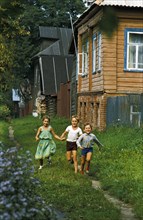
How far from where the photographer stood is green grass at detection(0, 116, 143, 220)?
8102 mm

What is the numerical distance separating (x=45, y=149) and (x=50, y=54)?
114 ft

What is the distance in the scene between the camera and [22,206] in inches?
198

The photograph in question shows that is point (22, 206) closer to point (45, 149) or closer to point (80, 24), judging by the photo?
point (45, 149)

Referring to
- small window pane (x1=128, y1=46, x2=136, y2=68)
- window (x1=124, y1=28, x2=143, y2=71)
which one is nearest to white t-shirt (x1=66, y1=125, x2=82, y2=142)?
window (x1=124, y1=28, x2=143, y2=71)

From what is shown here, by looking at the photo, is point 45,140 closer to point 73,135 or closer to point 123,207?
point 73,135

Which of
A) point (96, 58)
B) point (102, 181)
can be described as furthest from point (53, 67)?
point (102, 181)

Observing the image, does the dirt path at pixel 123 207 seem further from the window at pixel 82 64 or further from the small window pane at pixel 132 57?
the window at pixel 82 64

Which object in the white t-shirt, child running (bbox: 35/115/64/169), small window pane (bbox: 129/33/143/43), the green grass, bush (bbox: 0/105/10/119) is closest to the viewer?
the green grass

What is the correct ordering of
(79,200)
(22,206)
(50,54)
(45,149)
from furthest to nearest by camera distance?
(50,54)
(45,149)
(79,200)
(22,206)

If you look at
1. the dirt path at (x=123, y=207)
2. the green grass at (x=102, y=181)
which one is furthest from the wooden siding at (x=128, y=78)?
the dirt path at (x=123, y=207)

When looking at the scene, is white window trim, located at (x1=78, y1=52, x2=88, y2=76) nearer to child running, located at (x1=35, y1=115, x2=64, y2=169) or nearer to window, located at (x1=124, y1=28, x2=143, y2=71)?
window, located at (x1=124, y1=28, x2=143, y2=71)

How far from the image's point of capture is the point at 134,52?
21.1 m

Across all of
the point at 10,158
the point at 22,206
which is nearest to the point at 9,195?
the point at 22,206

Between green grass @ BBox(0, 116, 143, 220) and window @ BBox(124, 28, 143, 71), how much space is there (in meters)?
5.01
